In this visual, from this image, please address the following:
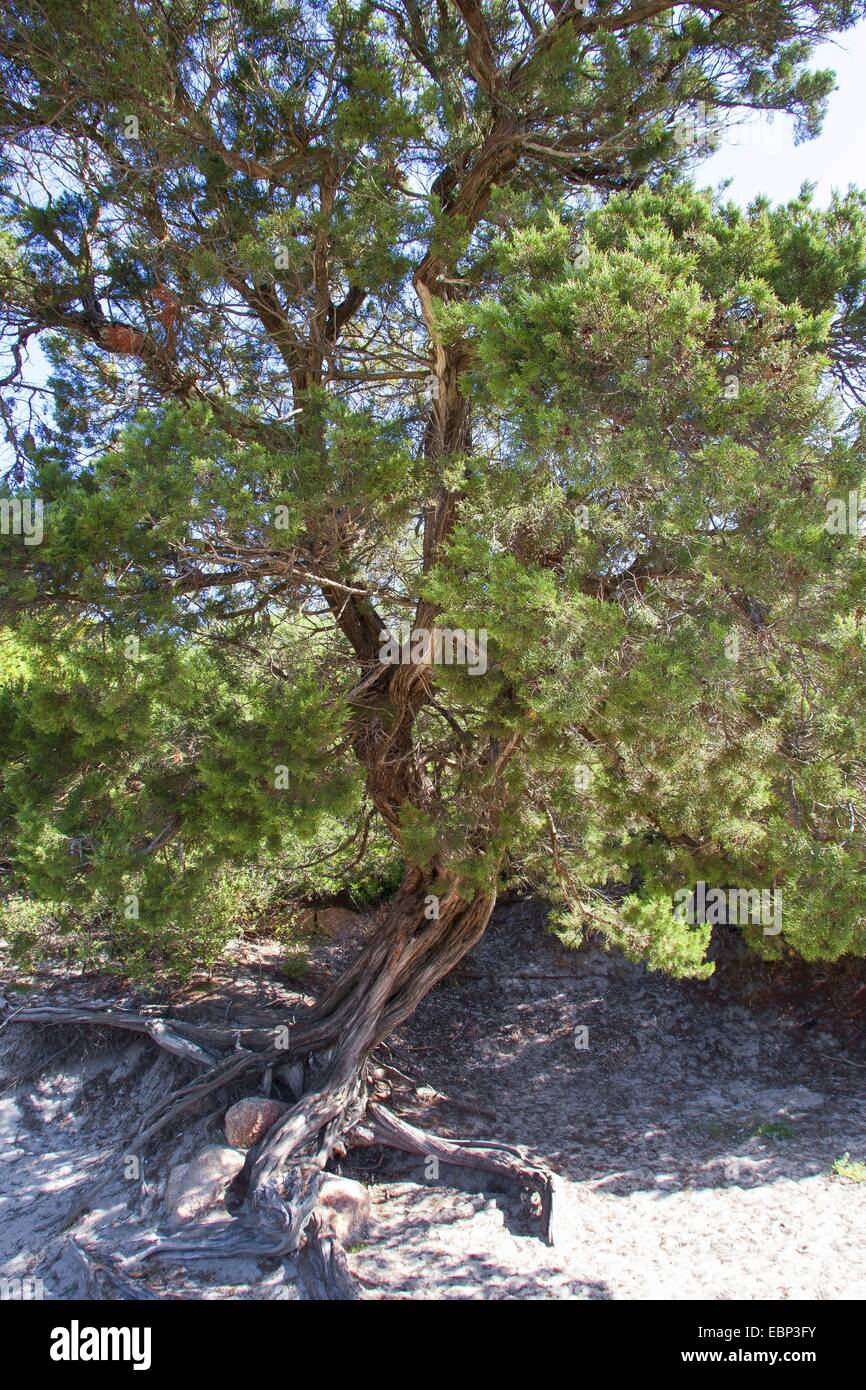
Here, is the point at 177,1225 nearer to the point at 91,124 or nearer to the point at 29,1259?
the point at 29,1259

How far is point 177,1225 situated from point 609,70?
652 cm

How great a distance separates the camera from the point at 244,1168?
509 cm

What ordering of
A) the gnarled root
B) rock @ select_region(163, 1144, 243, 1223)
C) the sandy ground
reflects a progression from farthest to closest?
rock @ select_region(163, 1144, 243, 1223) → the gnarled root → the sandy ground

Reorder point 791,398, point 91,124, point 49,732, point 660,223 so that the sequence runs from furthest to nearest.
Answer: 1. point 91,124
2. point 49,732
3. point 660,223
4. point 791,398

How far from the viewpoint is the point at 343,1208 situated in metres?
4.73

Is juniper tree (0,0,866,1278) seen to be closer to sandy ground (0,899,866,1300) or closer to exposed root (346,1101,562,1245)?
exposed root (346,1101,562,1245)

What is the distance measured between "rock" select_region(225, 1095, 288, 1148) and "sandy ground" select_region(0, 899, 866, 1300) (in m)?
0.15

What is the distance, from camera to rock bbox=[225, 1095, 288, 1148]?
5.32m

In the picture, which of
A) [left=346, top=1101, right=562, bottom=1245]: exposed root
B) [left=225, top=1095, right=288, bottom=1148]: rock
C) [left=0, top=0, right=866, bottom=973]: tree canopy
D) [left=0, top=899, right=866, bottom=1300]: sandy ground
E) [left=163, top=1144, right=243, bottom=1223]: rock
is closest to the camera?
[left=0, top=0, right=866, bottom=973]: tree canopy

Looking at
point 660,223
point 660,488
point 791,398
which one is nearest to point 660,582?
point 660,488

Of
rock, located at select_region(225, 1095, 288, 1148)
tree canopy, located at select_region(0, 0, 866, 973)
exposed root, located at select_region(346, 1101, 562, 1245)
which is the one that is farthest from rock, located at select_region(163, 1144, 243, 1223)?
tree canopy, located at select_region(0, 0, 866, 973)

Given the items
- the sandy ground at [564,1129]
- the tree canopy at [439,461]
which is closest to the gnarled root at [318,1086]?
the sandy ground at [564,1129]

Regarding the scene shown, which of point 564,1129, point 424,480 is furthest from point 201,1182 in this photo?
point 424,480

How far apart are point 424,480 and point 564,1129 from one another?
15.1ft
